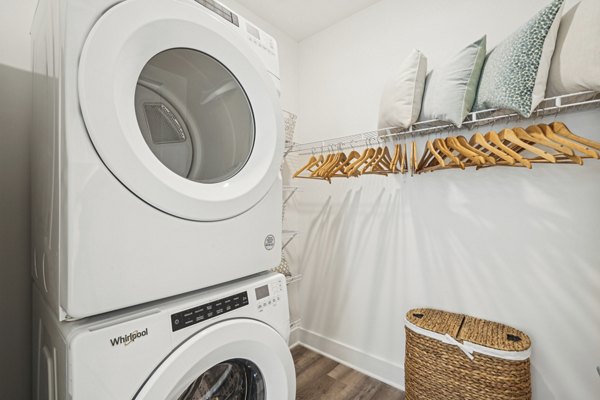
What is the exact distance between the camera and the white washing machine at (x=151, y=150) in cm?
57

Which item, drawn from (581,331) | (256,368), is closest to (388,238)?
(581,331)

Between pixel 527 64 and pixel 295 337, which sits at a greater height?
pixel 527 64

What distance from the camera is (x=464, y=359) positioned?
1.21 metres

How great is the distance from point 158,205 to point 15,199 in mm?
945

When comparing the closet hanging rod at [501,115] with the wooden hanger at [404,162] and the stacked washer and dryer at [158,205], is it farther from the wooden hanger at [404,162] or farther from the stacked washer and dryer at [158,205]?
the stacked washer and dryer at [158,205]

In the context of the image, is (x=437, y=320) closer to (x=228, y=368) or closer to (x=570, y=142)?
(x=570, y=142)

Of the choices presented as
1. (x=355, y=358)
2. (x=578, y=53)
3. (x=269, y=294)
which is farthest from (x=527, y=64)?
(x=355, y=358)

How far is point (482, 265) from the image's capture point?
4.63 ft

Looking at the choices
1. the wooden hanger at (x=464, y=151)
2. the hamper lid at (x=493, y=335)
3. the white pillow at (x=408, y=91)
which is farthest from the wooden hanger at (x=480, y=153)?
the hamper lid at (x=493, y=335)

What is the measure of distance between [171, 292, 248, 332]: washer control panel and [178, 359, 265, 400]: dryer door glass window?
8.7 inches

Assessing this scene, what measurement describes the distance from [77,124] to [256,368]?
2.80 ft

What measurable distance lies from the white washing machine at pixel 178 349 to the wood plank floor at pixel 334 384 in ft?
2.78

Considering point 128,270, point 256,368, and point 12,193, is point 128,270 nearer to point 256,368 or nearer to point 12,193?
point 256,368

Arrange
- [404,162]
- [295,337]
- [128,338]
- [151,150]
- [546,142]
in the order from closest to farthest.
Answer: [128,338], [151,150], [546,142], [404,162], [295,337]
